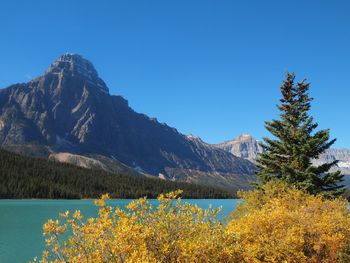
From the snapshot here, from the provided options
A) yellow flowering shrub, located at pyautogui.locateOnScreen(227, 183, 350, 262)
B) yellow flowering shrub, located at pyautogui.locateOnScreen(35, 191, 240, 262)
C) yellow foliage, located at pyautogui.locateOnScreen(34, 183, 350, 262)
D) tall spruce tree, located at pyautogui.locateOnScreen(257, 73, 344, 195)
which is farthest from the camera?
tall spruce tree, located at pyautogui.locateOnScreen(257, 73, 344, 195)

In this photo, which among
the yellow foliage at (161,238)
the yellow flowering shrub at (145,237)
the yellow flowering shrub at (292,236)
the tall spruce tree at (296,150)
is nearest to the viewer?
the yellow flowering shrub at (145,237)

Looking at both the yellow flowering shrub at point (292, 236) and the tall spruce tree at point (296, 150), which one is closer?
the yellow flowering shrub at point (292, 236)

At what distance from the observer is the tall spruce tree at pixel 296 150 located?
43.0 m

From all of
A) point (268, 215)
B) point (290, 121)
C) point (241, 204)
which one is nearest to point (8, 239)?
point (241, 204)

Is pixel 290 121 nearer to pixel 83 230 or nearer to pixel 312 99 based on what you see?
pixel 312 99

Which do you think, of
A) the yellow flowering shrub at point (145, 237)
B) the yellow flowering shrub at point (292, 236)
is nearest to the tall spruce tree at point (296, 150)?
the yellow flowering shrub at point (292, 236)

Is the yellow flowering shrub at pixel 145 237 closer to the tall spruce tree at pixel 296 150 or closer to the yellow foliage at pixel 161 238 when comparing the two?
the yellow foliage at pixel 161 238

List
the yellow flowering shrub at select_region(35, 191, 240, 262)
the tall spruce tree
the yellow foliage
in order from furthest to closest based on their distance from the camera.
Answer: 1. the tall spruce tree
2. the yellow foliage
3. the yellow flowering shrub at select_region(35, 191, 240, 262)

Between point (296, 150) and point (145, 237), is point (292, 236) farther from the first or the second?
point (296, 150)

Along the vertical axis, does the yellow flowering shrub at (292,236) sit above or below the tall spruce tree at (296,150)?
below

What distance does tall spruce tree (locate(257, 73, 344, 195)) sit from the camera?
1694 inches

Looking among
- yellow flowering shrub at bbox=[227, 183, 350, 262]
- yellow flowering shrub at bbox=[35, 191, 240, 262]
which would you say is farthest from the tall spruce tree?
yellow flowering shrub at bbox=[35, 191, 240, 262]

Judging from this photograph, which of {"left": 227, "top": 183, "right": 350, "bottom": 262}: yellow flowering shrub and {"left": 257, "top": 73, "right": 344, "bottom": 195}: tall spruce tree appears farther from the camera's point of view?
{"left": 257, "top": 73, "right": 344, "bottom": 195}: tall spruce tree

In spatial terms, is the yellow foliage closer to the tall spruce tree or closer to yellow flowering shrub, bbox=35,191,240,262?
yellow flowering shrub, bbox=35,191,240,262
